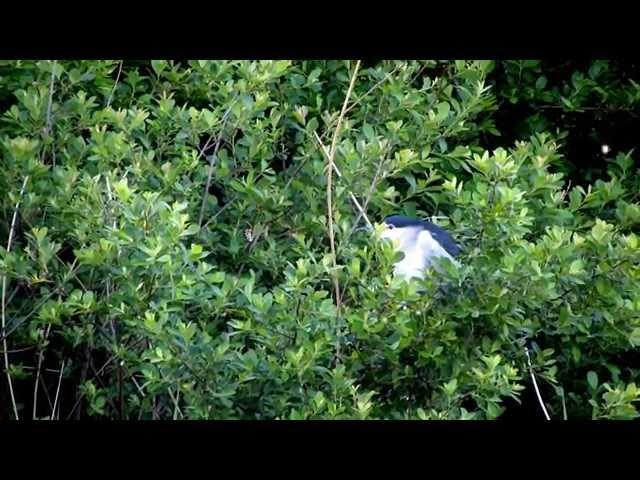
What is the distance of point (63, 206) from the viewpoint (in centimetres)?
286

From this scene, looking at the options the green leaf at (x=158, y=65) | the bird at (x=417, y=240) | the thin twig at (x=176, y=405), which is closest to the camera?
the thin twig at (x=176, y=405)

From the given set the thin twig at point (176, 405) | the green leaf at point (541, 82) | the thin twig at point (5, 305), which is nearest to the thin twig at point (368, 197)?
the thin twig at point (176, 405)

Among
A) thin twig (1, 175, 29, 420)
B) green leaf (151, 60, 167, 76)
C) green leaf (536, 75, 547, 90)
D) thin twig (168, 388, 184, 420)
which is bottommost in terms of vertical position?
thin twig (168, 388, 184, 420)

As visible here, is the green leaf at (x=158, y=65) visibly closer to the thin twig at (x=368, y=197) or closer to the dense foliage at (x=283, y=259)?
the dense foliage at (x=283, y=259)

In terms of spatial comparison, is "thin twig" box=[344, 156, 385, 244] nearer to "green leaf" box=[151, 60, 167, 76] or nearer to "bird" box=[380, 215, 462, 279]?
"bird" box=[380, 215, 462, 279]

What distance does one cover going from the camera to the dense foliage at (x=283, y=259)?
8.52 feet

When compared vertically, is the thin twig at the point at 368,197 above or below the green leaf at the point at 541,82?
below

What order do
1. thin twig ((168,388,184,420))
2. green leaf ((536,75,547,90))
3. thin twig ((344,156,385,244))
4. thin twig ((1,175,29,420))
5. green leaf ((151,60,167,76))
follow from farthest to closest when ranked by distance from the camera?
green leaf ((536,75,547,90)), green leaf ((151,60,167,76)), thin twig ((344,156,385,244)), thin twig ((1,175,29,420)), thin twig ((168,388,184,420))

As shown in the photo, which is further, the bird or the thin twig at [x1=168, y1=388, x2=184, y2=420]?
the bird

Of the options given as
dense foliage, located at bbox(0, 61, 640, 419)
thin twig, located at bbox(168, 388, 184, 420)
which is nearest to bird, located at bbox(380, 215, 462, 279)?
dense foliage, located at bbox(0, 61, 640, 419)

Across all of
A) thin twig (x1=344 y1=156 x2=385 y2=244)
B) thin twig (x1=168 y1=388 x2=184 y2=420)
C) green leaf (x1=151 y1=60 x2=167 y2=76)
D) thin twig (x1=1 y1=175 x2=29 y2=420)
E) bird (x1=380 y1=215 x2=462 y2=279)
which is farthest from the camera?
green leaf (x1=151 y1=60 x2=167 y2=76)

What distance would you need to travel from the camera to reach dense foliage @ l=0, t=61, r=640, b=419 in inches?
102
